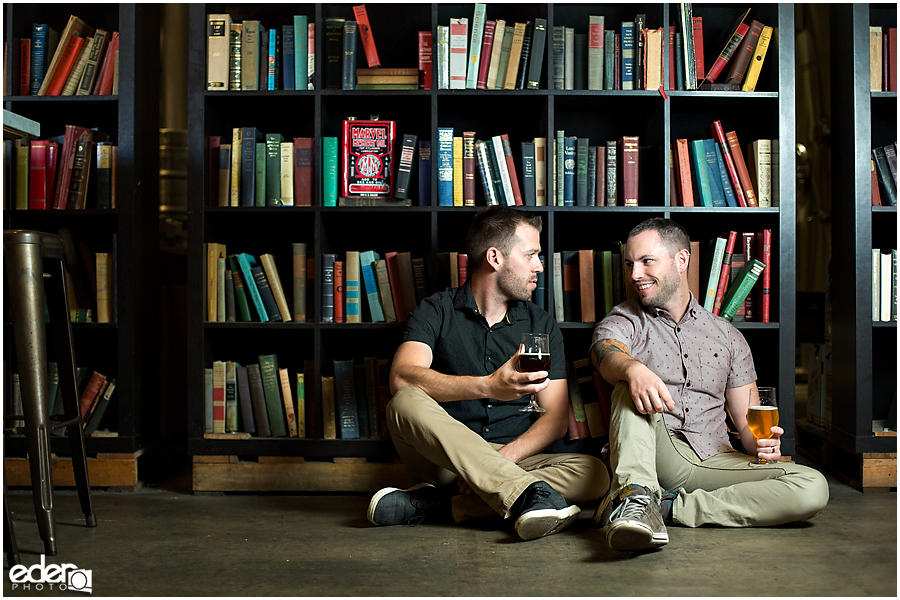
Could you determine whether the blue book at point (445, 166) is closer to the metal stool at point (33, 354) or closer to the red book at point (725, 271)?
the red book at point (725, 271)

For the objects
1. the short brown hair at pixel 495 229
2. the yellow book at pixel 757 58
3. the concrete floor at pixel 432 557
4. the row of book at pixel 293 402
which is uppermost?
the yellow book at pixel 757 58

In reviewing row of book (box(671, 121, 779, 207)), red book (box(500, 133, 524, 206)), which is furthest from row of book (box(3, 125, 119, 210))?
row of book (box(671, 121, 779, 207))

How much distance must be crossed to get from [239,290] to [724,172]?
1977mm

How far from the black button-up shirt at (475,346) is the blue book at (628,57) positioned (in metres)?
1.00

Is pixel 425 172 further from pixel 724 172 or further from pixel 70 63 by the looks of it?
pixel 70 63

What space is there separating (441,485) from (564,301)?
877 millimetres

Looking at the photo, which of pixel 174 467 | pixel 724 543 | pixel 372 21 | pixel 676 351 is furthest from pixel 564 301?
pixel 174 467

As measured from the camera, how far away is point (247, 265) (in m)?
2.70

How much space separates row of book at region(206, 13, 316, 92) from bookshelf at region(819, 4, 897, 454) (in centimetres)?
213

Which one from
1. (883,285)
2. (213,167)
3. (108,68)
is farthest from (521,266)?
(108,68)

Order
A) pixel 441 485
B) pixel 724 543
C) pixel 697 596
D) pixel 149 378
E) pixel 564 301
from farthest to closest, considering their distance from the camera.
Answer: pixel 149 378 → pixel 564 301 → pixel 441 485 → pixel 724 543 → pixel 697 596

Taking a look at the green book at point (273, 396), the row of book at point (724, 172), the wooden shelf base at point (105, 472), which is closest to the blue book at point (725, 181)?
the row of book at point (724, 172)

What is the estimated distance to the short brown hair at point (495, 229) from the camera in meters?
2.40

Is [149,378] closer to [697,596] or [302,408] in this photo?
[302,408]
